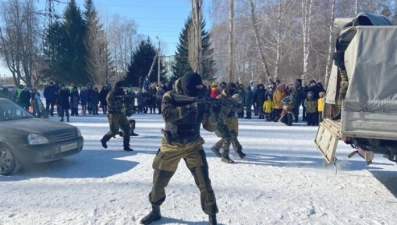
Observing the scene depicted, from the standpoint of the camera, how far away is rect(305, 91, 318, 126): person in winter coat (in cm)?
1420

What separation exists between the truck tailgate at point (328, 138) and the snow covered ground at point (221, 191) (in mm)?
592

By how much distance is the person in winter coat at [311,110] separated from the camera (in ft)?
46.6

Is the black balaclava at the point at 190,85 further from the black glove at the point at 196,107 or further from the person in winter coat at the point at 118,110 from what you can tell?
the person in winter coat at the point at 118,110

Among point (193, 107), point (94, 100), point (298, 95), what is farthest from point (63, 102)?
point (193, 107)

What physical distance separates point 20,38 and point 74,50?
868 centimetres

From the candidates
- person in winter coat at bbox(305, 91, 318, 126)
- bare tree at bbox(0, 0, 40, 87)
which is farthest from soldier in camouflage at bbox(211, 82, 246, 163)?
bare tree at bbox(0, 0, 40, 87)

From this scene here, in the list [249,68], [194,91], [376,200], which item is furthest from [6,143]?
[249,68]

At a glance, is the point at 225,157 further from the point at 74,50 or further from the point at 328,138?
the point at 74,50

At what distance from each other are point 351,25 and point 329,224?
328 centimetres

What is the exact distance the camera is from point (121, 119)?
8898 millimetres

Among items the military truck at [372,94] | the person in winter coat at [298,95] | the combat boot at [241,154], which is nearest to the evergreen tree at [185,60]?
the person in winter coat at [298,95]

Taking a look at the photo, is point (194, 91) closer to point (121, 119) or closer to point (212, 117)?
point (212, 117)

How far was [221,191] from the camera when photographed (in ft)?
18.8

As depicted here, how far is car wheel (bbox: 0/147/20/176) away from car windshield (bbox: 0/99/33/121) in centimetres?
97
